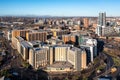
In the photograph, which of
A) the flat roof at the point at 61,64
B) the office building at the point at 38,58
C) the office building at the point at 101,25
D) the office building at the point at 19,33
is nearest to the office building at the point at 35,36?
the office building at the point at 19,33

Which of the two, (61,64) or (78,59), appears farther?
(61,64)

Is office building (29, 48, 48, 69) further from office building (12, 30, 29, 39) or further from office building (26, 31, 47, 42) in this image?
office building (12, 30, 29, 39)

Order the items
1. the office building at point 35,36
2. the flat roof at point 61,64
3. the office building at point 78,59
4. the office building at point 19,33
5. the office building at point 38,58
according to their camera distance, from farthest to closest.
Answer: the office building at point 19,33 < the office building at point 35,36 < the office building at point 38,58 < the flat roof at point 61,64 < the office building at point 78,59

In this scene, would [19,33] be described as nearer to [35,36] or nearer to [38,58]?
[35,36]

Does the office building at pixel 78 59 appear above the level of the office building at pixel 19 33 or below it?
below

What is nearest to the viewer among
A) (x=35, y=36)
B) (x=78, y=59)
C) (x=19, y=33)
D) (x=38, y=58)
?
(x=78, y=59)

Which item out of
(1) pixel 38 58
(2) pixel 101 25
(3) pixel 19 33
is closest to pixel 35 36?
(3) pixel 19 33

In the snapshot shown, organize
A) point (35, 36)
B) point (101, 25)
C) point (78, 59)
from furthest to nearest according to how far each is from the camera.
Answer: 1. point (101, 25)
2. point (35, 36)
3. point (78, 59)

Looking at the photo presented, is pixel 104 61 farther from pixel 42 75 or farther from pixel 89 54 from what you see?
pixel 42 75

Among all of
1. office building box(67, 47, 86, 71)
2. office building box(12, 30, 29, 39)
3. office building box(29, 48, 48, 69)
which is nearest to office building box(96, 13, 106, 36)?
office building box(12, 30, 29, 39)

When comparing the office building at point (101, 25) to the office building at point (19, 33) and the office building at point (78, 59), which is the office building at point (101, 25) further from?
the office building at point (78, 59)

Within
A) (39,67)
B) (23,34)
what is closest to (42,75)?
(39,67)
